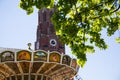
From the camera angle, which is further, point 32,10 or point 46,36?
point 46,36

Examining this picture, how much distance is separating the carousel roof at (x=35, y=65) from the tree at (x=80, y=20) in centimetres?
1593

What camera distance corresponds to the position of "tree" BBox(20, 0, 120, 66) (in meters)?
11.6

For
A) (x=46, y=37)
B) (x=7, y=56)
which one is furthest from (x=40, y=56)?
(x=46, y=37)

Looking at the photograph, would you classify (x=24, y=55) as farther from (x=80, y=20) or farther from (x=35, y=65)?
(x=80, y=20)

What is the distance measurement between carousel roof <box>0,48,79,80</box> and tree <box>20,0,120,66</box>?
15.9 meters

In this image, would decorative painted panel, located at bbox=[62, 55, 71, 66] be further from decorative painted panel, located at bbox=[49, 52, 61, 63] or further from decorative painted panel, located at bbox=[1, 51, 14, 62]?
decorative painted panel, located at bbox=[1, 51, 14, 62]

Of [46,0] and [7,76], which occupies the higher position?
[46,0]

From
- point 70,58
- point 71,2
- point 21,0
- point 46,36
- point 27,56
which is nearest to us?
point 71,2

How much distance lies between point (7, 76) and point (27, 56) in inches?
178

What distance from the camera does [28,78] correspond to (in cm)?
3097

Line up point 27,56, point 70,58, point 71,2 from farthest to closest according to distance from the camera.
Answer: point 70,58 → point 27,56 → point 71,2

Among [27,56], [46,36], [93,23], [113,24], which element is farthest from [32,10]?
[46,36]

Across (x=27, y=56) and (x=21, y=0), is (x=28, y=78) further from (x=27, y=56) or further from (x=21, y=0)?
(x=21, y=0)

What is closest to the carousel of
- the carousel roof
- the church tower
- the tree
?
the carousel roof
